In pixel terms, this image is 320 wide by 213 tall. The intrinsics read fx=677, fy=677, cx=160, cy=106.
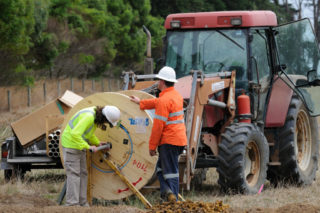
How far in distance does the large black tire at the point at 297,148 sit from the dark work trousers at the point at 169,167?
11.1 ft

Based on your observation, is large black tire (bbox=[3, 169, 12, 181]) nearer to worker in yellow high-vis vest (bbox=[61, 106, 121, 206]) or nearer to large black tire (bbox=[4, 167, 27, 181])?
large black tire (bbox=[4, 167, 27, 181])

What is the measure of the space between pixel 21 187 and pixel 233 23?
439cm

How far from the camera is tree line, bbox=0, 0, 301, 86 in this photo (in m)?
24.9

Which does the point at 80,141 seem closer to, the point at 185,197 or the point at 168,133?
the point at 168,133

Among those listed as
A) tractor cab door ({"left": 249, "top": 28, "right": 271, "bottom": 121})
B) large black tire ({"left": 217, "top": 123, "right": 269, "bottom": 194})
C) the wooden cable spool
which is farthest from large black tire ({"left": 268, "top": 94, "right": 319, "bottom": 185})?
the wooden cable spool

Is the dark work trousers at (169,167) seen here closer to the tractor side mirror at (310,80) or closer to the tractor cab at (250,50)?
the tractor cab at (250,50)

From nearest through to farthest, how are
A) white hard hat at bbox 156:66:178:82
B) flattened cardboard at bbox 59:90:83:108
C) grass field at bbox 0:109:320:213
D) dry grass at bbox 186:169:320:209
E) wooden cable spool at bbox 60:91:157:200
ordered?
1. grass field at bbox 0:109:320:213
2. white hard hat at bbox 156:66:178:82
3. wooden cable spool at bbox 60:91:157:200
4. dry grass at bbox 186:169:320:209
5. flattened cardboard at bbox 59:90:83:108

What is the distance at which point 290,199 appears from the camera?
33.9ft

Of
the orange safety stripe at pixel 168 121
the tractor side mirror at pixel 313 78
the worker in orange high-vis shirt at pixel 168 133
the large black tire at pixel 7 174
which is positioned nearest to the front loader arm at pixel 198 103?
the worker in orange high-vis shirt at pixel 168 133

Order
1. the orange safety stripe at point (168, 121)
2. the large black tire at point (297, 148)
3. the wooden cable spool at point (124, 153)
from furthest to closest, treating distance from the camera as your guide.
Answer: the large black tire at point (297, 148) → the wooden cable spool at point (124, 153) → the orange safety stripe at point (168, 121)

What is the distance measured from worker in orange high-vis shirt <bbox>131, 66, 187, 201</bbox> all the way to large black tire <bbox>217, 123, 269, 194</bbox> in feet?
4.83

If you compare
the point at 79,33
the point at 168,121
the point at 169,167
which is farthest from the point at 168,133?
the point at 79,33

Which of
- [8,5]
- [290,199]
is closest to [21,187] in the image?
[290,199]

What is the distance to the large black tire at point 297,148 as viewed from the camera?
11.8 m
